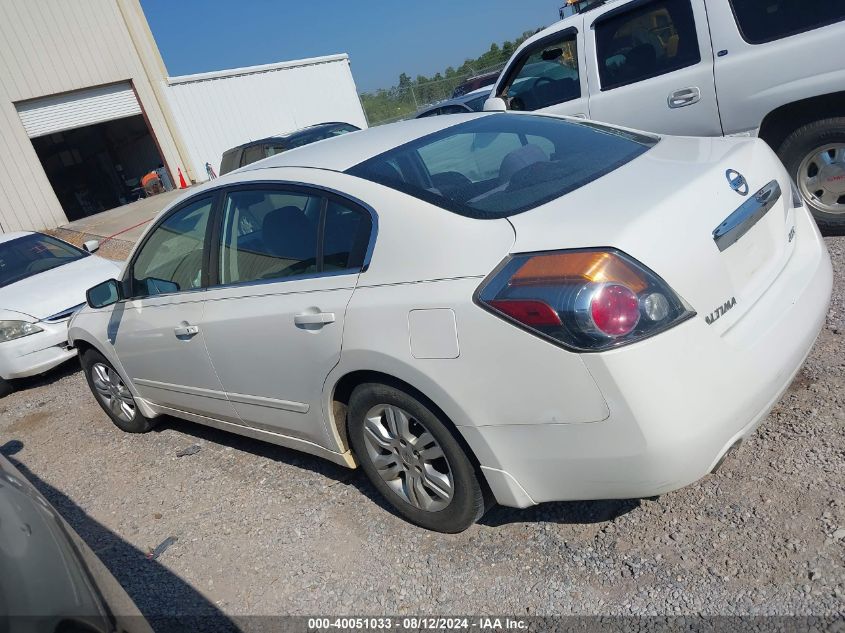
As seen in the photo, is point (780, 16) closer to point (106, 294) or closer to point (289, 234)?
point (289, 234)

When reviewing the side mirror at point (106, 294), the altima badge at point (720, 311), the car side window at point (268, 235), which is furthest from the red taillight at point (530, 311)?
the side mirror at point (106, 294)

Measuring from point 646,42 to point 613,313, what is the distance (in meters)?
4.03

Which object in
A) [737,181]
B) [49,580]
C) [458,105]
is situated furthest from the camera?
[458,105]

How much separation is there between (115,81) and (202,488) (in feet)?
60.1

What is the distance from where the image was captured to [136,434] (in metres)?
4.99

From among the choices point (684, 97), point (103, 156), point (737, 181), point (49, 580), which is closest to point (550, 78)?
point (684, 97)

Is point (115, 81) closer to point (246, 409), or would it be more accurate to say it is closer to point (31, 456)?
point (31, 456)

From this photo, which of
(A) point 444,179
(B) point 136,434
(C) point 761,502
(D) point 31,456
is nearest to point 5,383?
(D) point 31,456

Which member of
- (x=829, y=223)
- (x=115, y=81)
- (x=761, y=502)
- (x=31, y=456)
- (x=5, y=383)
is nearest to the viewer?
(x=761, y=502)

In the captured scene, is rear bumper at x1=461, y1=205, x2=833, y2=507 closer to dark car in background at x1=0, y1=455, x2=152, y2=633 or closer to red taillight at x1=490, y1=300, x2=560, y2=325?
red taillight at x1=490, y1=300, x2=560, y2=325

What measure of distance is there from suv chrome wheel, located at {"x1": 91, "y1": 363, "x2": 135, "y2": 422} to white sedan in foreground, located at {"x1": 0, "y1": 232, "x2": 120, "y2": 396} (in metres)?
1.89

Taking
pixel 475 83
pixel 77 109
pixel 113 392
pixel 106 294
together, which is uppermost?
pixel 77 109

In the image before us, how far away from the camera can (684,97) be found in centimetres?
511

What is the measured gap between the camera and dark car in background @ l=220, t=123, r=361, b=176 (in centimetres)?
1082
